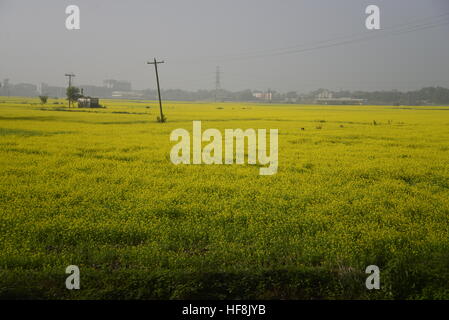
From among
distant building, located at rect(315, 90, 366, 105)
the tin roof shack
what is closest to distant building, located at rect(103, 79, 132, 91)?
the tin roof shack

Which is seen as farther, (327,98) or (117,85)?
(327,98)

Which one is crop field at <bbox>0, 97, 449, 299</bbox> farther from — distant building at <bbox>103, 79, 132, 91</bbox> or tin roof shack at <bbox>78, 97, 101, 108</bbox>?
distant building at <bbox>103, 79, 132, 91</bbox>

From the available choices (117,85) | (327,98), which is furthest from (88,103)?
(327,98)

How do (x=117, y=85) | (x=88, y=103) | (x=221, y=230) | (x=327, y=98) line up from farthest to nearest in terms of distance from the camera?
(x=327, y=98) → (x=117, y=85) → (x=88, y=103) → (x=221, y=230)

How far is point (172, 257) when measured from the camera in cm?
564

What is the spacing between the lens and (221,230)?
690 cm

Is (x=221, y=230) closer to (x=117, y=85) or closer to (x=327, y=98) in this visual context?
(x=117, y=85)

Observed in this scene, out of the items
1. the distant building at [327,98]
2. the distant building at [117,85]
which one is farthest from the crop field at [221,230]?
A: the distant building at [327,98]

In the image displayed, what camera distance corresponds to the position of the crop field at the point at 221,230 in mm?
5082

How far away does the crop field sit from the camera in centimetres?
508

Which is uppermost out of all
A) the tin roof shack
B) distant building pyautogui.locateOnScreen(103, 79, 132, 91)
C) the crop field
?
distant building pyautogui.locateOnScreen(103, 79, 132, 91)

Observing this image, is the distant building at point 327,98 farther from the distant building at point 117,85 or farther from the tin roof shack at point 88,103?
the tin roof shack at point 88,103

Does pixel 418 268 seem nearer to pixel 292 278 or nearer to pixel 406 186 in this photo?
pixel 292 278

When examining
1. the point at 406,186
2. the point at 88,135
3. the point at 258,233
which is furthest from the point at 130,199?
the point at 88,135
